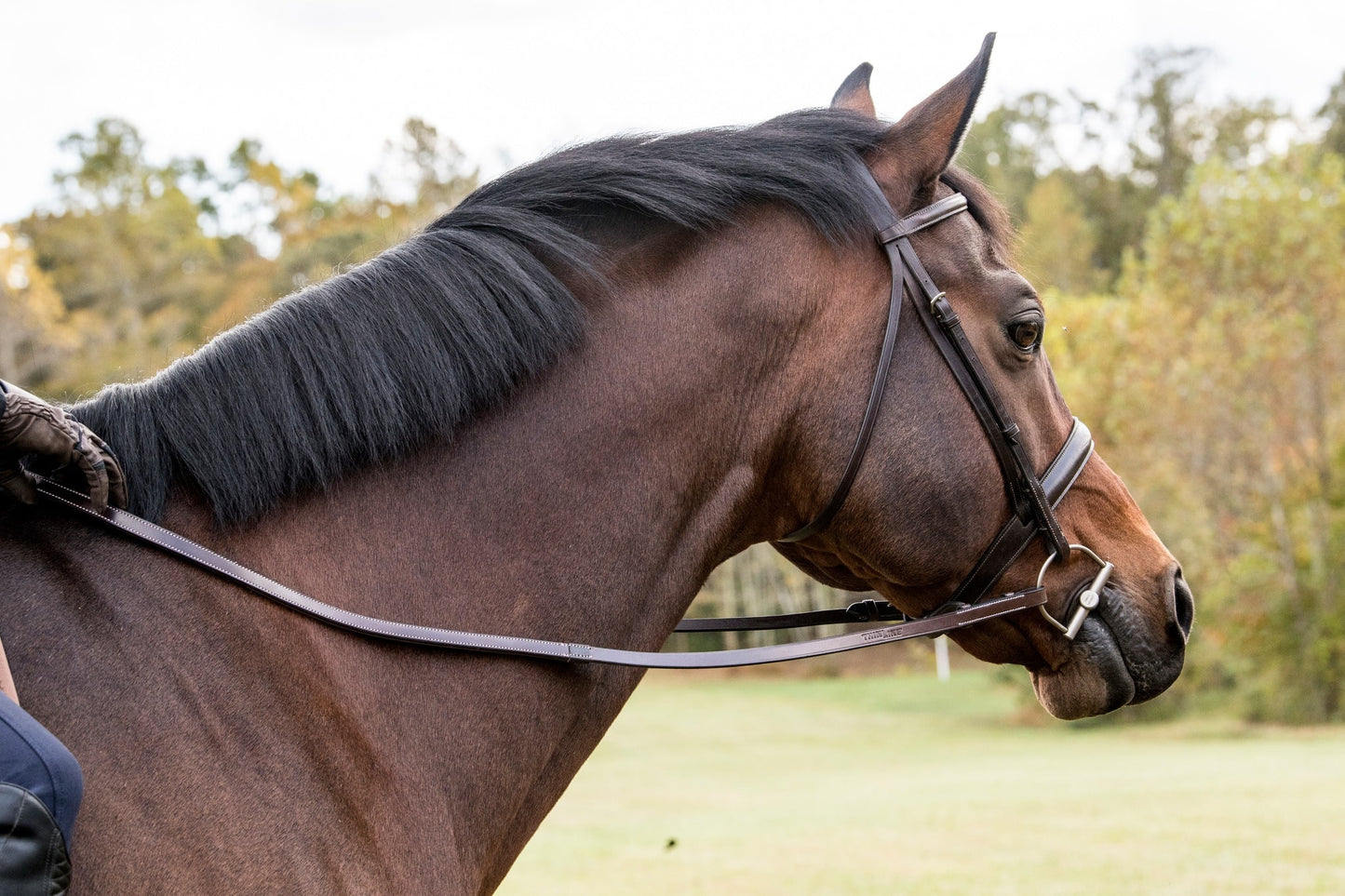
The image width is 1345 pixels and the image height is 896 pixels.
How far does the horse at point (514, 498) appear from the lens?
1.83 metres

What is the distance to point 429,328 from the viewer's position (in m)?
2.16

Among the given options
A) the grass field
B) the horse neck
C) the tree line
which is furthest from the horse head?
the tree line

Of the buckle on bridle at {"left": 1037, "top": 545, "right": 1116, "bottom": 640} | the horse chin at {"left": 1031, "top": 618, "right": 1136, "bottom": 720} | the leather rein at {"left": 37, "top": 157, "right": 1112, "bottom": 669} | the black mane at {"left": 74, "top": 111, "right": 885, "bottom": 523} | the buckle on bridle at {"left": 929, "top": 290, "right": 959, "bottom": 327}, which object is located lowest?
the horse chin at {"left": 1031, "top": 618, "right": 1136, "bottom": 720}

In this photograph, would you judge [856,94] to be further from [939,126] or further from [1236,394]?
[1236,394]

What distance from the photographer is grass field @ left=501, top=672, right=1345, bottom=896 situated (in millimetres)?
10188

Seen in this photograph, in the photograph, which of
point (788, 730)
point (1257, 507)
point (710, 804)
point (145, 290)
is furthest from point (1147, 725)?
point (145, 290)

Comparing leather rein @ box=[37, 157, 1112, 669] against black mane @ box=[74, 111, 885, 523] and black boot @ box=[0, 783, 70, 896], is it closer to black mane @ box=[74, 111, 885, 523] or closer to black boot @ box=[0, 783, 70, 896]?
black mane @ box=[74, 111, 885, 523]

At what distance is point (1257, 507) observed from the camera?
83.5ft

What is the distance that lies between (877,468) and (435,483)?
3.00ft

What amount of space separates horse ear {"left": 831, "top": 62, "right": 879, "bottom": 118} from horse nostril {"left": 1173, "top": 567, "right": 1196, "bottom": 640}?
4.64 feet

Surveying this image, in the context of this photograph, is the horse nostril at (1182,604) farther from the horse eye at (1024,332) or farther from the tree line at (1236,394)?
the tree line at (1236,394)

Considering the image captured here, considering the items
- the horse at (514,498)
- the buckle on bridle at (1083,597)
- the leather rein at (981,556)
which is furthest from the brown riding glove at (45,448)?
the buckle on bridle at (1083,597)

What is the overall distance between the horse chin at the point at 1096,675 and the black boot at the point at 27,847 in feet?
6.64

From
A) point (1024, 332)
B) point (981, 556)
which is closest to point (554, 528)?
point (981, 556)
